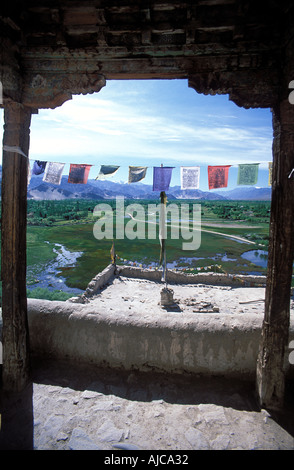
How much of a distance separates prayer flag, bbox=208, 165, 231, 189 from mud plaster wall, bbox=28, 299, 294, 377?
7.53 meters

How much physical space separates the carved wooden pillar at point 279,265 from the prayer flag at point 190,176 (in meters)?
7.64

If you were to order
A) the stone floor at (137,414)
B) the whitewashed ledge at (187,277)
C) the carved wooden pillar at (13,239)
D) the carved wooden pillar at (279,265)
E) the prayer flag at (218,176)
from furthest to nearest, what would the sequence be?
1. the whitewashed ledge at (187,277)
2. the prayer flag at (218,176)
3. the carved wooden pillar at (13,239)
4. the carved wooden pillar at (279,265)
5. the stone floor at (137,414)

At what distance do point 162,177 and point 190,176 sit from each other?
1250mm

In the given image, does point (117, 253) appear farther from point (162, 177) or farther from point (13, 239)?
point (13, 239)

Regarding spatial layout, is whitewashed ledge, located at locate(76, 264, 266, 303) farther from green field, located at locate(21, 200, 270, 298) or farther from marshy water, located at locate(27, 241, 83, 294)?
marshy water, located at locate(27, 241, 83, 294)

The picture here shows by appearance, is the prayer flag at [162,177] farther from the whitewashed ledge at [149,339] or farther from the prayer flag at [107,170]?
the whitewashed ledge at [149,339]

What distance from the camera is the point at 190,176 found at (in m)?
11.3

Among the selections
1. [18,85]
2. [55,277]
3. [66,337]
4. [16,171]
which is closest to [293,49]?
[18,85]

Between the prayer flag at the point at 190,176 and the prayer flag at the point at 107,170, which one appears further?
the prayer flag at the point at 107,170

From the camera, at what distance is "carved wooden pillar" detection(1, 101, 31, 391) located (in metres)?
3.86

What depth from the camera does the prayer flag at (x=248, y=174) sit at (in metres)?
10.4

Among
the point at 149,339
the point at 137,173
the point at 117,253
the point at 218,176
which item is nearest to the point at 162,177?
the point at 137,173

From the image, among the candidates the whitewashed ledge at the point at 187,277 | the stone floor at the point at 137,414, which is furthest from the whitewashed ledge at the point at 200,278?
the stone floor at the point at 137,414

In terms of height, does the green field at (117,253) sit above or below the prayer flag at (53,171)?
below
